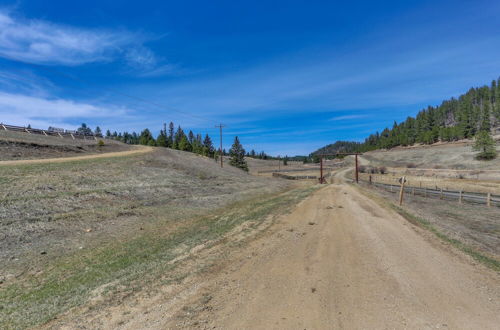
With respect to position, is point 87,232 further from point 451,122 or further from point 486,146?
point 451,122

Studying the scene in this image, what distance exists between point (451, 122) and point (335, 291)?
239 m

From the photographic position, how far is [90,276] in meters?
7.86

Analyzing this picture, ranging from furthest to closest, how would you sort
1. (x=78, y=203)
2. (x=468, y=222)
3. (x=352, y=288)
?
(x=468, y=222) → (x=78, y=203) → (x=352, y=288)

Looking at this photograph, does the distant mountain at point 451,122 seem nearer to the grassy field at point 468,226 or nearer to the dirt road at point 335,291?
the grassy field at point 468,226

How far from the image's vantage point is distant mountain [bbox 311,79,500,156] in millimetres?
127688

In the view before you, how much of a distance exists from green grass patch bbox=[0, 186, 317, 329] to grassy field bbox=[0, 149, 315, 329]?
3 cm

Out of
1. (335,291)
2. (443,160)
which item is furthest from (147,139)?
(443,160)

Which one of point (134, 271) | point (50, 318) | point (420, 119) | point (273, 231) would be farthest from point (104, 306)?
point (420, 119)

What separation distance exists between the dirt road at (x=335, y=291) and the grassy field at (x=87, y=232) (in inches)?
77.9

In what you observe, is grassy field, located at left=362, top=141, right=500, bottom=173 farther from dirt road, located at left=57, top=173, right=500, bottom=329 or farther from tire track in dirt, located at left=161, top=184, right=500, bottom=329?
dirt road, located at left=57, top=173, right=500, bottom=329

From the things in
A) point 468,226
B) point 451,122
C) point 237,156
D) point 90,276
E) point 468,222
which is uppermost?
point 451,122

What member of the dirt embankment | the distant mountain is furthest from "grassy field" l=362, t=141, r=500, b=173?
the dirt embankment

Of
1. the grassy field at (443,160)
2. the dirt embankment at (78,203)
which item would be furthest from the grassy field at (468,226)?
the grassy field at (443,160)

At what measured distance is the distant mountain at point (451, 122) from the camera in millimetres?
127688
